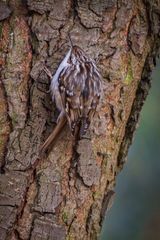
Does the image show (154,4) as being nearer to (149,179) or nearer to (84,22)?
(84,22)

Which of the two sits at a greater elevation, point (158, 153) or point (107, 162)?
point (107, 162)

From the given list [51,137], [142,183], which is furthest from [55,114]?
[142,183]

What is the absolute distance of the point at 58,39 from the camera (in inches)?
110

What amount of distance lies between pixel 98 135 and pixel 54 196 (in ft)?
0.93

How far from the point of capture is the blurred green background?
16.0ft

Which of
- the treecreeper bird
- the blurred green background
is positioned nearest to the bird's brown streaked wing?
the treecreeper bird

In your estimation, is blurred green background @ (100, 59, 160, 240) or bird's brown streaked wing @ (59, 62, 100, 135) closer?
bird's brown streaked wing @ (59, 62, 100, 135)

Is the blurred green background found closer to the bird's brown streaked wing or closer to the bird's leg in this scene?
the bird's brown streaked wing

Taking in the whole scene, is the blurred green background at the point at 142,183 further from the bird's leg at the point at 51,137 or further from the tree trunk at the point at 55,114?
the bird's leg at the point at 51,137

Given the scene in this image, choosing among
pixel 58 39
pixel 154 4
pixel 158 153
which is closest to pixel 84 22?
pixel 58 39

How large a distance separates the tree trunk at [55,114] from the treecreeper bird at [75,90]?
0.09 feet

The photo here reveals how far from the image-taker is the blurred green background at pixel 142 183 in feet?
16.0

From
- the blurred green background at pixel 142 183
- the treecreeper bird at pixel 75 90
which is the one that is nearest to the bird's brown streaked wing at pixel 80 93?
the treecreeper bird at pixel 75 90

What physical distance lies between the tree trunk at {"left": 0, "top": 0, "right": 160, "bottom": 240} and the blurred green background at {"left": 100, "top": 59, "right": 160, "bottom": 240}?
6.65 feet
